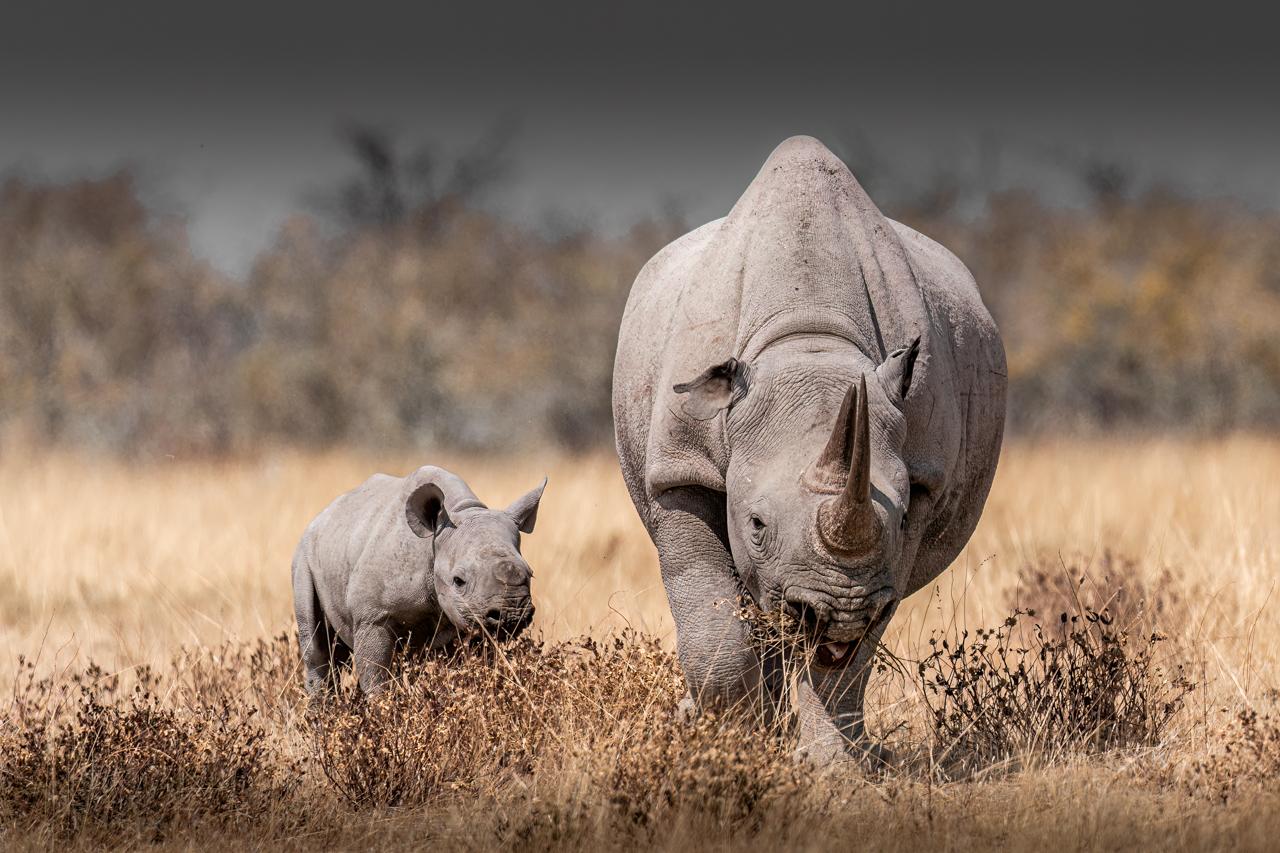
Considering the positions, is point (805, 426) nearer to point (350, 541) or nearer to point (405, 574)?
point (405, 574)

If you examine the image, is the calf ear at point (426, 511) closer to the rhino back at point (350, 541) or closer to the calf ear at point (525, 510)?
Result: the rhino back at point (350, 541)

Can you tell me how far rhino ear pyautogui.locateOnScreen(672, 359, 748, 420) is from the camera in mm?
4629

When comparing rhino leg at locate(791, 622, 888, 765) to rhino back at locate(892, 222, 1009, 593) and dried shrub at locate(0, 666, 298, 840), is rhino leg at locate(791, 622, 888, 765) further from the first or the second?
dried shrub at locate(0, 666, 298, 840)

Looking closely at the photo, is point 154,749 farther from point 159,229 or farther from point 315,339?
point 159,229

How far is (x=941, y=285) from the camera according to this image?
5.77 m

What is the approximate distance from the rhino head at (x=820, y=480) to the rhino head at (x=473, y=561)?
130cm

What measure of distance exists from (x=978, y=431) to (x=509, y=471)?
387 inches

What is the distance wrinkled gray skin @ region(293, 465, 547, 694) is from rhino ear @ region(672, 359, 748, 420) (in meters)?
1.37

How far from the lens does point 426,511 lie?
624 cm

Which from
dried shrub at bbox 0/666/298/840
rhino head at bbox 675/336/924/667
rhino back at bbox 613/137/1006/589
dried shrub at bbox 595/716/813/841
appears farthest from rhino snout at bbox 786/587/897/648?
dried shrub at bbox 0/666/298/840

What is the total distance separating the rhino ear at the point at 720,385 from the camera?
182 inches

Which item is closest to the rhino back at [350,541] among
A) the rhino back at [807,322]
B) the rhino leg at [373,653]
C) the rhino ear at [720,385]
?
Result: the rhino leg at [373,653]

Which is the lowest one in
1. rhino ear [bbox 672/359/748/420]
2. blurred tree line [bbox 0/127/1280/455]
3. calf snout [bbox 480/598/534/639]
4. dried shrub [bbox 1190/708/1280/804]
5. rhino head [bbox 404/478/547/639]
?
dried shrub [bbox 1190/708/1280/804]

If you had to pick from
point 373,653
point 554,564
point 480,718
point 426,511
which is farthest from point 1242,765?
point 554,564
